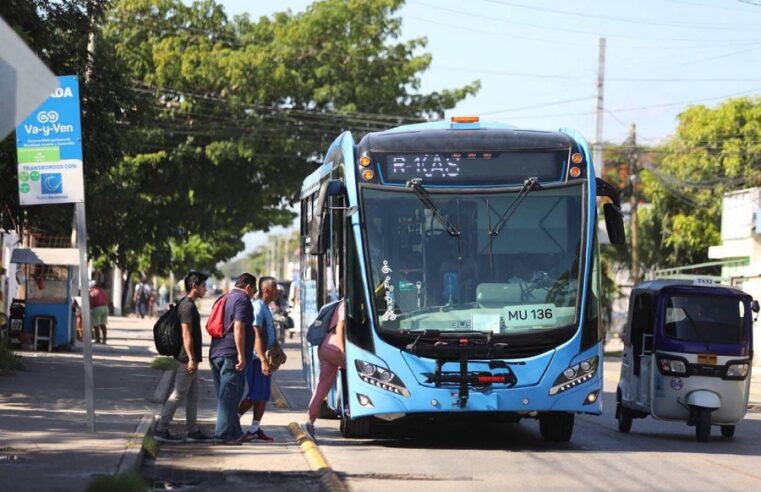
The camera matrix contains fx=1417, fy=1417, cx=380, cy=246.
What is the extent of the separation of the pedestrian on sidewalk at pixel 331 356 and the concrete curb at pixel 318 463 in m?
0.34

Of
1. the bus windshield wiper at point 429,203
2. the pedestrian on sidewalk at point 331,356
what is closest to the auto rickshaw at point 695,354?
the bus windshield wiper at point 429,203

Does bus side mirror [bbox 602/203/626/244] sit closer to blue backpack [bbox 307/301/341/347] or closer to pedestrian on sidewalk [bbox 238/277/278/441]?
blue backpack [bbox 307/301/341/347]

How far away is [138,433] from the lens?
14953 millimetres

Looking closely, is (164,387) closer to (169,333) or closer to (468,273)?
(169,333)

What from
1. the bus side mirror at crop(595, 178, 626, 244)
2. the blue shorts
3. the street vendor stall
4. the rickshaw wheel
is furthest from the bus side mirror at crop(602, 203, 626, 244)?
the street vendor stall

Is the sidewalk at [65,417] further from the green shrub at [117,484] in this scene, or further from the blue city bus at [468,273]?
the blue city bus at [468,273]

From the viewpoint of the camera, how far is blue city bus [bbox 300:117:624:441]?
14.4 meters

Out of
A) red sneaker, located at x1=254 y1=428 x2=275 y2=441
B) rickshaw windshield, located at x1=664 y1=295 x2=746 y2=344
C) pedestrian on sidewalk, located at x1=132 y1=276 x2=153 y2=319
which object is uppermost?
rickshaw windshield, located at x1=664 y1=295 x2=746 y2=344

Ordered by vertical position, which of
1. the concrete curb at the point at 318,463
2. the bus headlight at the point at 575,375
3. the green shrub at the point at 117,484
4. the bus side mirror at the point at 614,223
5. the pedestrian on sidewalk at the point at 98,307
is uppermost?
A: the bus side mirror at the point at 614,223

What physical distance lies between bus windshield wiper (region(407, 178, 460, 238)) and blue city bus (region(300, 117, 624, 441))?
0.05 ft

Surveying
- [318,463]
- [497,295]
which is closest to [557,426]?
[497,295]

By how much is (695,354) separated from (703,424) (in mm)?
835

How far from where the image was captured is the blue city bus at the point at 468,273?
47.3 feet

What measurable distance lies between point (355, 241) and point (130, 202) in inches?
1022
